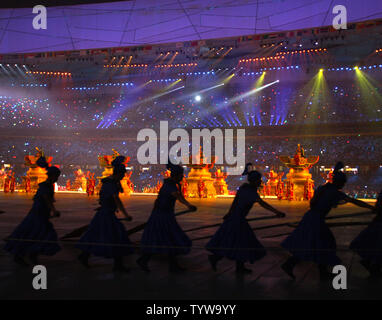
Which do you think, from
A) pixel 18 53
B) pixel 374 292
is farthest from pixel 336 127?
pixel 374 292

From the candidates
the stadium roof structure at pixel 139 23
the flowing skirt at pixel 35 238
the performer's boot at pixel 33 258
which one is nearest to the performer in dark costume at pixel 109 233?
the flowing skirt at pixel 35 238

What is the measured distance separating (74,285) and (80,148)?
2705 centimetres

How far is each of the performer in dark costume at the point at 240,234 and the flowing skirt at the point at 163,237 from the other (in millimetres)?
311

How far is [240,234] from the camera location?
4848 millimetres

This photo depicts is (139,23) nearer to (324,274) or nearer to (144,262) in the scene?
(144,262)

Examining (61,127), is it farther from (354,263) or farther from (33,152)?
(354,263)

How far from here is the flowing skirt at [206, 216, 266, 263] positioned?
4758 millimetres

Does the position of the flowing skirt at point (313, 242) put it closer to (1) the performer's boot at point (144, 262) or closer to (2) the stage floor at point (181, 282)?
(2) the stage floor at point (181, 282)

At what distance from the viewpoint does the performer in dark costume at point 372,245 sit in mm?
4633

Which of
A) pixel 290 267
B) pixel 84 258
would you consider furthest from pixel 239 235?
pixel 84 258

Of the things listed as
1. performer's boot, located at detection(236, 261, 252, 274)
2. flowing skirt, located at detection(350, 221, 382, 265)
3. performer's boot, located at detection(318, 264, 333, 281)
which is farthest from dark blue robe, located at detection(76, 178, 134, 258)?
flowing skirt, located at detection(350, 221, 382, 265)

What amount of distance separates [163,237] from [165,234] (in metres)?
0.04

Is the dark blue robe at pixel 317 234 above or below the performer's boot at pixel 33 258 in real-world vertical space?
above

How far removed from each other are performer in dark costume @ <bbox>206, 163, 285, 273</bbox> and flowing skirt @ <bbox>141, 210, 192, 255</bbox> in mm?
311
